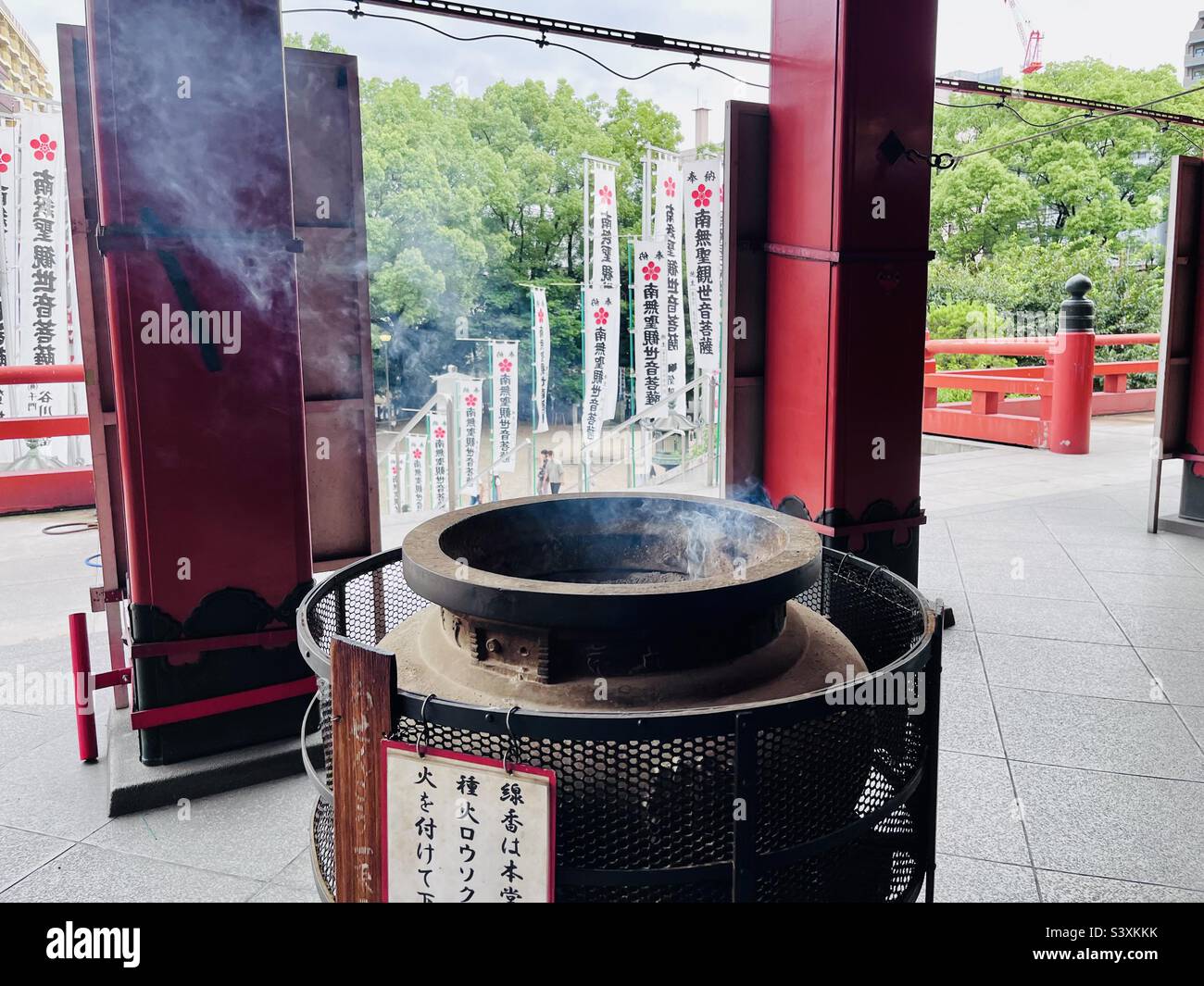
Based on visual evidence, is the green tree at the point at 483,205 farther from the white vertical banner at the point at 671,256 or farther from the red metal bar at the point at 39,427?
the red metal bar at the point at 39,427

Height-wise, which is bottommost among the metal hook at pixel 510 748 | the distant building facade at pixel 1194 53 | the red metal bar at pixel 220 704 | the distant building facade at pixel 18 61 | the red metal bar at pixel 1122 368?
the red metal bar at pixel 220 704

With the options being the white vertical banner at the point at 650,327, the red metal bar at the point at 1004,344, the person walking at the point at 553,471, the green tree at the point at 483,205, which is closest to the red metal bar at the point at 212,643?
the person walking at the point at 553,471

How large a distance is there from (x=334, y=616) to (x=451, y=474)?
3.80 meters

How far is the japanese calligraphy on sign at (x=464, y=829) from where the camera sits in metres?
2.11

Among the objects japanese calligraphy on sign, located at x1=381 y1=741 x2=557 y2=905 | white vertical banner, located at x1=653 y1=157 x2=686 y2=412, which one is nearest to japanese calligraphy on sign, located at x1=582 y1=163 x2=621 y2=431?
white vertical banner, located at x1=653 y1=157 x2=686 y2=412

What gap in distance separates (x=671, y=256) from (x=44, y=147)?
705cm

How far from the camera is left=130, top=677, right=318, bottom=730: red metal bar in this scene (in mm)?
3891

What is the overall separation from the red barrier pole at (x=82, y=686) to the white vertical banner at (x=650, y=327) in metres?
8.76

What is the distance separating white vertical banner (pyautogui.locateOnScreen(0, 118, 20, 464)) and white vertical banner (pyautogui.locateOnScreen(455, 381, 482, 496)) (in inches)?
179

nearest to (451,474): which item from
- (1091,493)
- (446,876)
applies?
(446,876)

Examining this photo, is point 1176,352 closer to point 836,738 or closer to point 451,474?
point 451,474

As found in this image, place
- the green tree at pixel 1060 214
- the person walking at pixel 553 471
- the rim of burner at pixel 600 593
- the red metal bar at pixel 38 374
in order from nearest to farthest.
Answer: the rim of burner at pixel 600 593 → the red metal bar at pixel 38 374 → the person walking at pixel 553 471 → the green tree at pixel 1060 214

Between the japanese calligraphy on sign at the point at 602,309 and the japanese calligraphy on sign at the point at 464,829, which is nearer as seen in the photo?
the japanese calligraphy on sign at the point at 464,829

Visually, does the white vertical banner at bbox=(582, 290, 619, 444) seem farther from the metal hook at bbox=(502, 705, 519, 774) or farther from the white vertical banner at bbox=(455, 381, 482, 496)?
the metal hook at bbox=(502, 705, 519, 774)
